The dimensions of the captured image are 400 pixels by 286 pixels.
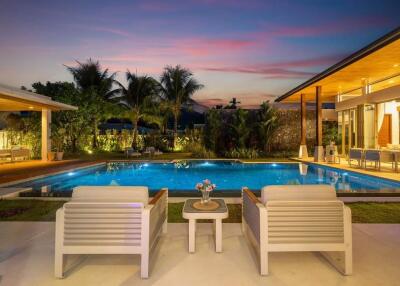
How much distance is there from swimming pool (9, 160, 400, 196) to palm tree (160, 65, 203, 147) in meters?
9.67

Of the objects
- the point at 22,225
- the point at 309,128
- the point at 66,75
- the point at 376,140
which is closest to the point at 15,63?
the point at 66,75

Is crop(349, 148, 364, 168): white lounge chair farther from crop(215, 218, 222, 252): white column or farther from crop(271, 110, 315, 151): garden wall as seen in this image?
crop(215, 218, 222, 252): white column

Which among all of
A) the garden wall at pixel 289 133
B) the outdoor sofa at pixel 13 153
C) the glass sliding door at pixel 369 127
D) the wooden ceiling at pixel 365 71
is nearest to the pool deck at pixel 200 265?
the wooden ceiling at pixel 365 71

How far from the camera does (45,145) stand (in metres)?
15.4

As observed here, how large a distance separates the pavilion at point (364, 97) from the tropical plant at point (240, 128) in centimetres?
329

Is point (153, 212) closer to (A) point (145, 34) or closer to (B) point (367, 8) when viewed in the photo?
(A) point (145, 34)

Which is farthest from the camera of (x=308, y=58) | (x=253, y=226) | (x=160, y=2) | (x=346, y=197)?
(x=308, y=58)

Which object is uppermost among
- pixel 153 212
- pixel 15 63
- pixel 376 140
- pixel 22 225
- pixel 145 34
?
pixel 145 34

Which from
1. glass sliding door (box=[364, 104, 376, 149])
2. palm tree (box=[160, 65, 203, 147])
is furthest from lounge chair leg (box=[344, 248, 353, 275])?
palm tree (box=[160, 65, 203, 147])

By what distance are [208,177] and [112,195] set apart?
8602 millimetres

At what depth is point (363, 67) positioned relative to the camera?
36.7 ft

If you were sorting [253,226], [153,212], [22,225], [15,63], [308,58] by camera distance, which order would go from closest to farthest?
1. [153,212]
2. [253,226]
3. [22,225]
4. [15,63]
5. [308,58]

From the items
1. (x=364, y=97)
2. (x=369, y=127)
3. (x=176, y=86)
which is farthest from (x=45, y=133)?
(x=369, y=127)

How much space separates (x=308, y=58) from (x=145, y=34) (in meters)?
11.1
